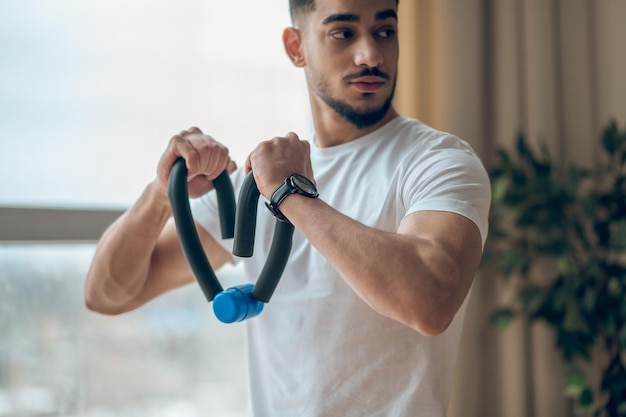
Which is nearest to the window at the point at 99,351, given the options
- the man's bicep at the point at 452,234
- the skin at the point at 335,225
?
the skin at the point at 335,225

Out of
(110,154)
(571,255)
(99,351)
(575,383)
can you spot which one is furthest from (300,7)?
(575,383)

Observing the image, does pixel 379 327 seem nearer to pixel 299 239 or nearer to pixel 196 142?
pixel 299 239

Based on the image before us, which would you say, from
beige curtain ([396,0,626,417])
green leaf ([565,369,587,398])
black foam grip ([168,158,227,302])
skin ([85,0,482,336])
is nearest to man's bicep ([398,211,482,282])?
skin ([85,0,482,336])

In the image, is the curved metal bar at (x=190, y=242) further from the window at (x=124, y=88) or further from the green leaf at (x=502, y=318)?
the green leaf at (x=502, y=318)

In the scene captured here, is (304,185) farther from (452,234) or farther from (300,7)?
(300,7)

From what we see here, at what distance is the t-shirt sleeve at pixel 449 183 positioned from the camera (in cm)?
114

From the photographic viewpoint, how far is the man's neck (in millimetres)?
1470

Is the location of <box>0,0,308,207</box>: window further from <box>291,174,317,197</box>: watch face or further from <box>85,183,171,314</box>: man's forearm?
<box>291,174,317,197</box>: watch face

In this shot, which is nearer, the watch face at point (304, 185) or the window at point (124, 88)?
the watch face at point (304, 185)

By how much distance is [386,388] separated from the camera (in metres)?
1.24

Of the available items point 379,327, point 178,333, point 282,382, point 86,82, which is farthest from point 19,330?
point 379,327

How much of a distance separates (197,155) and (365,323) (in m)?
0.42

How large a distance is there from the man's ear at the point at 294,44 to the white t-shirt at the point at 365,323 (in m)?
0.27

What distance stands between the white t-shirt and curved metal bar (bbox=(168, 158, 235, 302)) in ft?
0.80
